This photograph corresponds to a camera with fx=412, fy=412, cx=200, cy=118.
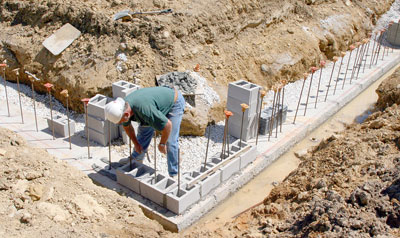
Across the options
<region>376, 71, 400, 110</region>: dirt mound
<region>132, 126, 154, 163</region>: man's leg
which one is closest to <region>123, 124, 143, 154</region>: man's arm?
<region>132, 126, 154, 163</region>: man's leg

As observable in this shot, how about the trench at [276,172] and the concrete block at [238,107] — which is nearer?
the trench at [276,172]

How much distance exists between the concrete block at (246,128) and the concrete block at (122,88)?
195 cm

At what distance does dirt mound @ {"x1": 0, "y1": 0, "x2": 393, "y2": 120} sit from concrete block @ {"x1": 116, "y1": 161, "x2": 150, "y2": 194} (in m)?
2.27

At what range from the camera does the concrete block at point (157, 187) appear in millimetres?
5945

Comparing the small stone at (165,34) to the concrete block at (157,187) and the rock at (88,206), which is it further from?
the rock at (88,206)

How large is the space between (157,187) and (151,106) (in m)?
1.25

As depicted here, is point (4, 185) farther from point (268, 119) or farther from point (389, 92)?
point (389, 92)

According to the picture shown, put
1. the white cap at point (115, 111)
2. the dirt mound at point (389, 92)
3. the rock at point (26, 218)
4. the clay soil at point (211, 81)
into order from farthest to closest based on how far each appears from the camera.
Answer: the dirt mound at point (389, 92) < the white cap at point (115, 111) < the clay soil at point (211, 81) < the rock at point (26, 218)

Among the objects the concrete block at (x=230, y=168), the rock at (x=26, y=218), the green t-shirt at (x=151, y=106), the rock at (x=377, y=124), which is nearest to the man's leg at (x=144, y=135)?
the green t-shirt at (x=151, y=106)

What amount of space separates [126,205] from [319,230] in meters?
2.45

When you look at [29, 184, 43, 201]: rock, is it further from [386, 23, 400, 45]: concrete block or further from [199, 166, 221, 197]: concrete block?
[386, 23, 400, 45]: concrete block

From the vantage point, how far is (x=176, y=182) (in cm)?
613

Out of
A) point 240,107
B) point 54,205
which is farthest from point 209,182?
point 54,205

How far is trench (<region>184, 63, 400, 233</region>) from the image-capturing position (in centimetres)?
632
